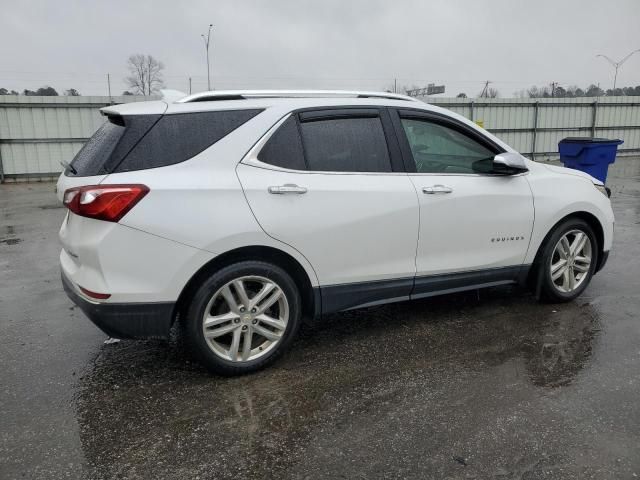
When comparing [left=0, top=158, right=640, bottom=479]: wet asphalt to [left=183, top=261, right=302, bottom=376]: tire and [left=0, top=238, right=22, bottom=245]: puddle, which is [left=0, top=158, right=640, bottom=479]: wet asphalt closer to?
[left=183, top=261, right=302, bottom=376]: tire

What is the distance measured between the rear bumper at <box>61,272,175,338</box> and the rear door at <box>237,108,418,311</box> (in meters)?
0.79

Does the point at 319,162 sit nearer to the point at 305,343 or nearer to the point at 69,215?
the point at 305,343

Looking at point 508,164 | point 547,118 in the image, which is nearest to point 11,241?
point 508,164

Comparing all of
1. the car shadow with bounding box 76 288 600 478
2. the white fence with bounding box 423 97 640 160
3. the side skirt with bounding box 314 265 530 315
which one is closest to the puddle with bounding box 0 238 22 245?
the car shadow with bounding box 76 288 600 478

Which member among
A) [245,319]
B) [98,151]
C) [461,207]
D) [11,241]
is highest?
[98,151]

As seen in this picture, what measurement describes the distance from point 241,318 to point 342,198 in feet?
3.31

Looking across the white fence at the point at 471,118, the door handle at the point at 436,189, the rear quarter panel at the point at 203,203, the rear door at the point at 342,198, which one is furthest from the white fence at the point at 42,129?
the door handle at the point at 436,189

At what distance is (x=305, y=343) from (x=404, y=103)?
6.32ft

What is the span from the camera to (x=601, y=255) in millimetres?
5070

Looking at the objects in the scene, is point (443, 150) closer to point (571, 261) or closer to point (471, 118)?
point (571, 261)

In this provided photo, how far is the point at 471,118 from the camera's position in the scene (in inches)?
726

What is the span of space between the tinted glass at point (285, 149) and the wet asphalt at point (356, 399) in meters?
1.35

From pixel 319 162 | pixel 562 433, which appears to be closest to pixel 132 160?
pixel 319 162

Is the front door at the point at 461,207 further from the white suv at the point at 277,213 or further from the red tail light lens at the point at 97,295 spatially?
the red tail light lens at the point at 97,295
